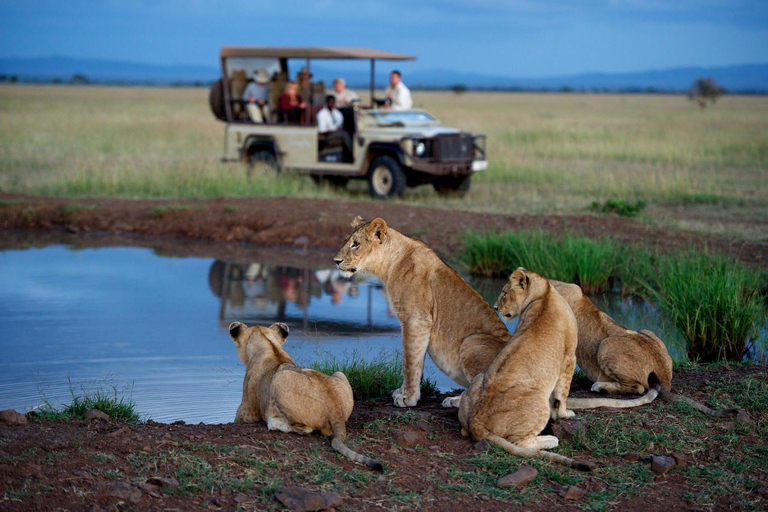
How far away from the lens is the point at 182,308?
10.5 meters

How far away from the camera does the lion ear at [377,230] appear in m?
6.56

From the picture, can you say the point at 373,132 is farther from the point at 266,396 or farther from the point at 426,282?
the point at 266,396

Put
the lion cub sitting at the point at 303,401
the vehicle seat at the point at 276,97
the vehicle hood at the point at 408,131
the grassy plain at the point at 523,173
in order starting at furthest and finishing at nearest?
the vehicle seat at the point at 276,97
the vehicle hood at the point at 408,131
the grassy plain at the point at 523,173
the lion cub sitting at the point at 303,401

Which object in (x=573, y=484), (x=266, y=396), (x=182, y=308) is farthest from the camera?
(x=182, y=308)

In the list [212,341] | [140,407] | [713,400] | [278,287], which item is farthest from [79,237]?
[713,400]

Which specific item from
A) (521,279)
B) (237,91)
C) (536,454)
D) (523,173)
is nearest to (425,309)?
(521,279)

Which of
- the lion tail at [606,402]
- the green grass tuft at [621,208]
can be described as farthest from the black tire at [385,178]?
the lion tail at [606,402]

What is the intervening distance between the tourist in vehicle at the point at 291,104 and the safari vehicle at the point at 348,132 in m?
0.17

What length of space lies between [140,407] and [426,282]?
2.16 metres

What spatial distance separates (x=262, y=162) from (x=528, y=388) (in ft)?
44.5

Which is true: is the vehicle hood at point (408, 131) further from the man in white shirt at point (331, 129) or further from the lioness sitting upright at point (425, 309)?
the lioness sitting upright at point (425, 309)

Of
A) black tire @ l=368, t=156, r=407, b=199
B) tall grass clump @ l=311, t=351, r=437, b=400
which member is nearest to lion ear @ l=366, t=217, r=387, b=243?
tall grass clump @ l=311, t=351, r=437, b=400

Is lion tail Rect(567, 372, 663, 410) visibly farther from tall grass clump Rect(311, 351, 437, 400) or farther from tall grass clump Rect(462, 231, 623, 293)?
tall grass clump Rect(462, 231, 623, 293)

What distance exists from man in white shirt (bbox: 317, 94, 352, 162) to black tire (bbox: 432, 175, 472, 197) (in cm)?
168
